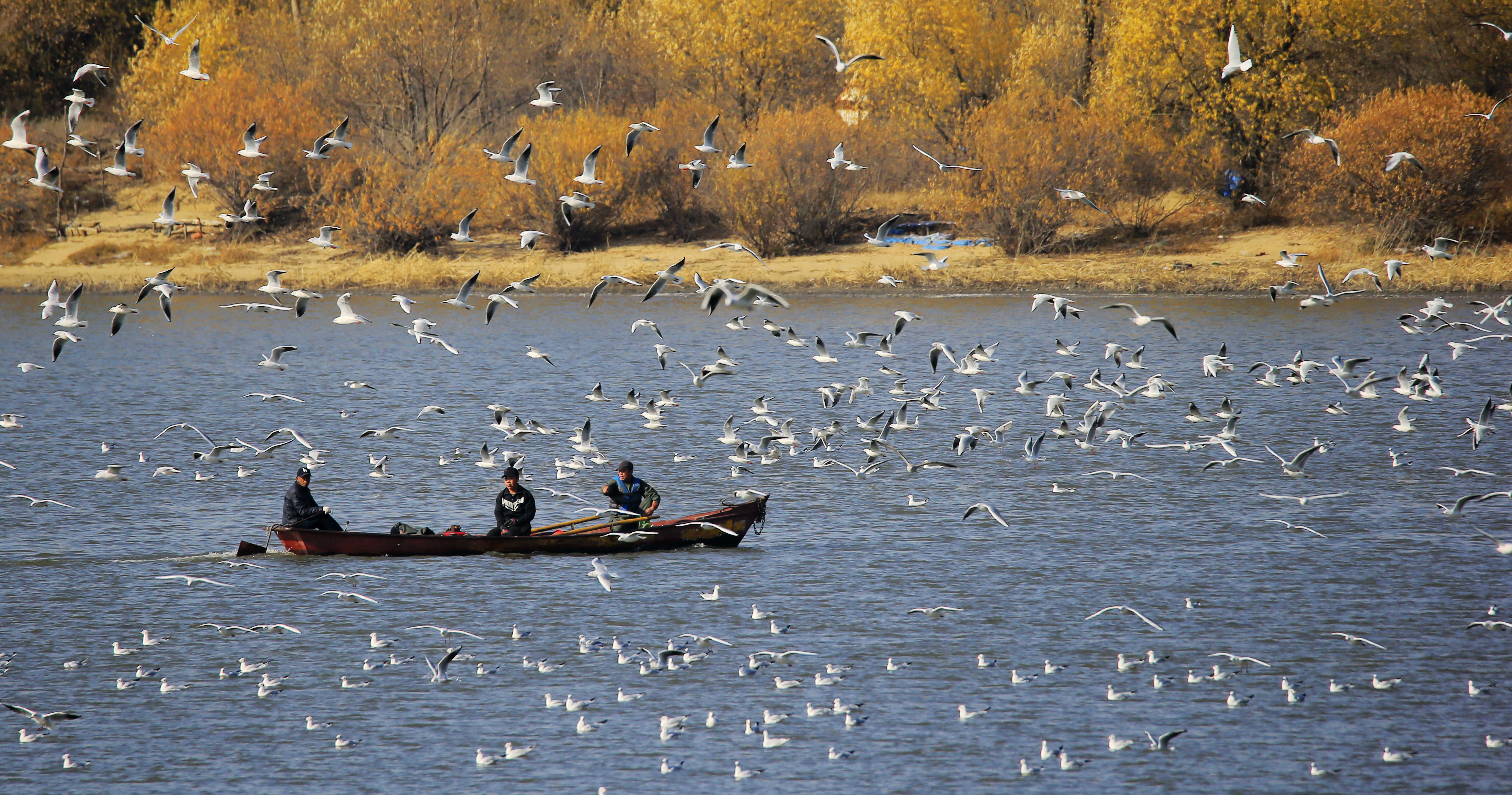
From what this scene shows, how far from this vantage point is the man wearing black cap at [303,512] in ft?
81.7

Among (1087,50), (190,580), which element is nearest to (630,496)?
(190,580)

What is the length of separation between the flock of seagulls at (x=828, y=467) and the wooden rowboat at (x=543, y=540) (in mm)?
590

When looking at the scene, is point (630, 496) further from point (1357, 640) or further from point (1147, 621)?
point (1357, 640)

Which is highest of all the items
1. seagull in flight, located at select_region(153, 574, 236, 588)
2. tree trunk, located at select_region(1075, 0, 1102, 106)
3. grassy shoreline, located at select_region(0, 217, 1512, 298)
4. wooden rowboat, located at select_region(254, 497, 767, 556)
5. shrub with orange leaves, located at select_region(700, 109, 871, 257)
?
tree trunk, located at select_region(1075, 0, 1102, 106)

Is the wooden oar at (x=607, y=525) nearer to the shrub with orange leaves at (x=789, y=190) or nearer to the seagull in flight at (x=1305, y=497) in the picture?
the seagull in flight at (x=1305, y=497)

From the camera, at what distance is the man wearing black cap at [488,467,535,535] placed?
24.8m

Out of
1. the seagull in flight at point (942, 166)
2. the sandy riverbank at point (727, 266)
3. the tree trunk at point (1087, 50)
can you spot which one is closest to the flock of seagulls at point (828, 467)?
the sandy riverbank at point (727, 266)

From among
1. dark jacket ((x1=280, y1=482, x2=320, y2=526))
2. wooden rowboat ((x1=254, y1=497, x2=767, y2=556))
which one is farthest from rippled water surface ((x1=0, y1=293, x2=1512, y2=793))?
dark jacket ((x1=280, y1=482, x2=320, y2=526))

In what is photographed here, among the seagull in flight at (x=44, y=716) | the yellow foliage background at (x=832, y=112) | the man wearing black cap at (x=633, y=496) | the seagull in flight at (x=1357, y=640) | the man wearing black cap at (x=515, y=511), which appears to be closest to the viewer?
the seagull in flight at (x=44, y=716)

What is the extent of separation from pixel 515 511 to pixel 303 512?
3.74 meters

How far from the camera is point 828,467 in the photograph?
34.3 metres

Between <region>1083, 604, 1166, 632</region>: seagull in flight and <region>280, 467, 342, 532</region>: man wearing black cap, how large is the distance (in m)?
13.0

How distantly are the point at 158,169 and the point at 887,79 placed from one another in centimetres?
3497

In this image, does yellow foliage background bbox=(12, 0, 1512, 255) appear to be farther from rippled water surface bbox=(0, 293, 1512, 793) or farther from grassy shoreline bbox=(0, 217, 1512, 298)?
rippled water surface bbox=(0, 293, 1512, 793)
